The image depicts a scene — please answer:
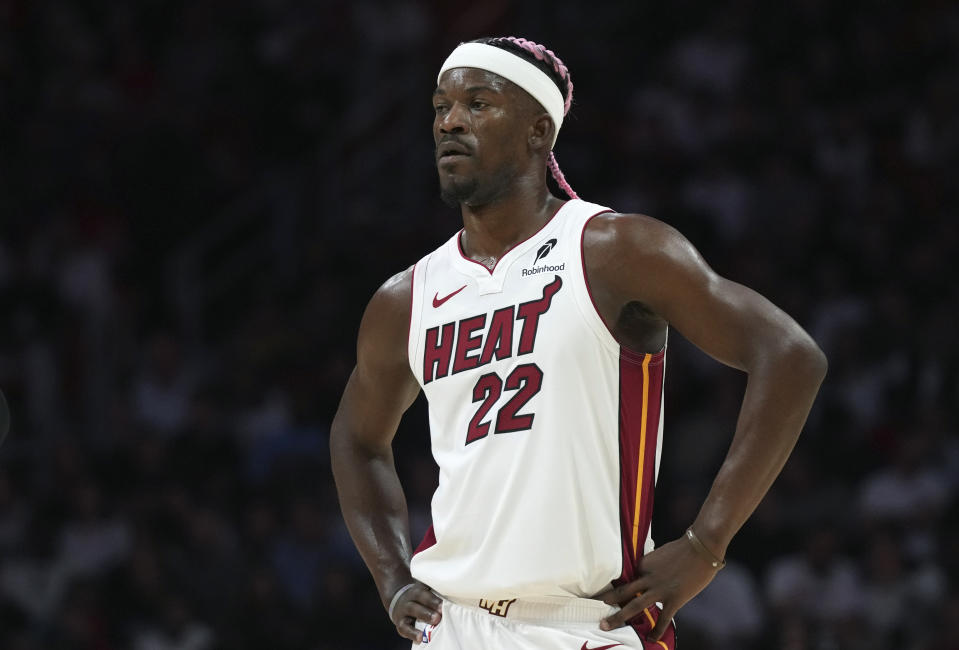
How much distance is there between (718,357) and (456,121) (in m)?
1.05

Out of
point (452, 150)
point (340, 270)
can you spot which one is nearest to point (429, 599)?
point (452, 150)

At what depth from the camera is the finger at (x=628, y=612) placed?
390cm

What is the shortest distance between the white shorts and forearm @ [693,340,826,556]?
36 cm

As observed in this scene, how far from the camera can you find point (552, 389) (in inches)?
155

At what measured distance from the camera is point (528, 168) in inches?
169

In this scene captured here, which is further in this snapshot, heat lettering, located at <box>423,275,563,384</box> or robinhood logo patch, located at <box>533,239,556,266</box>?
robinhood logo patch, located at <box>533,239,556,266</box>

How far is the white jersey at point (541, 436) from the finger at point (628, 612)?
0.09m

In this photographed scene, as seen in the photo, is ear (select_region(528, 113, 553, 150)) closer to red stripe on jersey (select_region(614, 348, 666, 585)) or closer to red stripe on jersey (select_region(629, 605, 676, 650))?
red stripe on jersey (select_region(614, 348, 666, 585))

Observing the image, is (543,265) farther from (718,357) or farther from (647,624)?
(647,624)

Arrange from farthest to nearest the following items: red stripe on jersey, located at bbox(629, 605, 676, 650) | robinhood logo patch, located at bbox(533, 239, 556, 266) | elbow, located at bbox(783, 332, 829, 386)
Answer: robinhood logo patch, located at bbox(533, 239, 556, 266), red stripe on jersey, located at bbox(629, 605, 676, 650), elbow, located at bbox(783, 332, 829, 386)

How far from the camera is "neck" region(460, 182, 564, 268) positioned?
4.25 metres

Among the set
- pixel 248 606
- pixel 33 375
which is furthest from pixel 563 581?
pixel 33 375

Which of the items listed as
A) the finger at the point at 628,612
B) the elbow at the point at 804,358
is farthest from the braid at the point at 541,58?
the finger at the point at 628,612

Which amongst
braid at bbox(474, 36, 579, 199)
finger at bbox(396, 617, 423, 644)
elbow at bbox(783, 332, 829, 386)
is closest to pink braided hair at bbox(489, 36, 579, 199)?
braid at bbox(474, 36, 579, 199)
